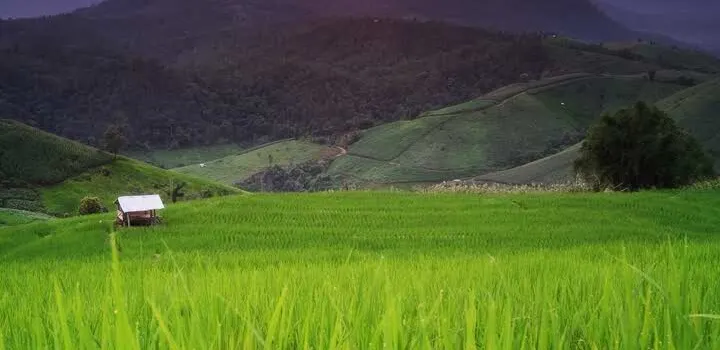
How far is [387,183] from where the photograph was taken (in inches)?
6452

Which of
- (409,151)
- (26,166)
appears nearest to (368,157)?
(409,151)

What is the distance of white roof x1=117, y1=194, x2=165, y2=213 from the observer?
27.0 meters

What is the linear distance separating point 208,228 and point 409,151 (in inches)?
6271

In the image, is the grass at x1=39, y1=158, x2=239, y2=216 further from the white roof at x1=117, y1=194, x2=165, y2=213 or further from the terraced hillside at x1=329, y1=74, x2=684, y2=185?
the white roof at x1=117, y1=194, x2=165, y2=213

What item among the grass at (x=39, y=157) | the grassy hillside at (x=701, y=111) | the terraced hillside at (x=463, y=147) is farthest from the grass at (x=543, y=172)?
the grass at (x=39, y=157)

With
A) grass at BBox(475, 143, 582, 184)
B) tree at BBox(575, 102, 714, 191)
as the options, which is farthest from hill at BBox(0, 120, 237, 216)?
tree at BBox(575, 102, 714, 191)

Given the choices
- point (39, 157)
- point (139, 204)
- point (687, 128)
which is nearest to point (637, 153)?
point (139, 204)

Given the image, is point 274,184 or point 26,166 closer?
point 26,166

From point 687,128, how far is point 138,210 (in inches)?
5287

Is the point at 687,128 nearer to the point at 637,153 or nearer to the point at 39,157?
the point at 637,153

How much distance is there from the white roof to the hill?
2891 inches

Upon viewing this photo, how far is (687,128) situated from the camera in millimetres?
136000

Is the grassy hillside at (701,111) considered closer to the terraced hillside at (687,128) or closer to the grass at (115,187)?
the terraced hillside at (687,128)

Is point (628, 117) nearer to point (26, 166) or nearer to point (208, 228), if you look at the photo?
point (208, 228)
